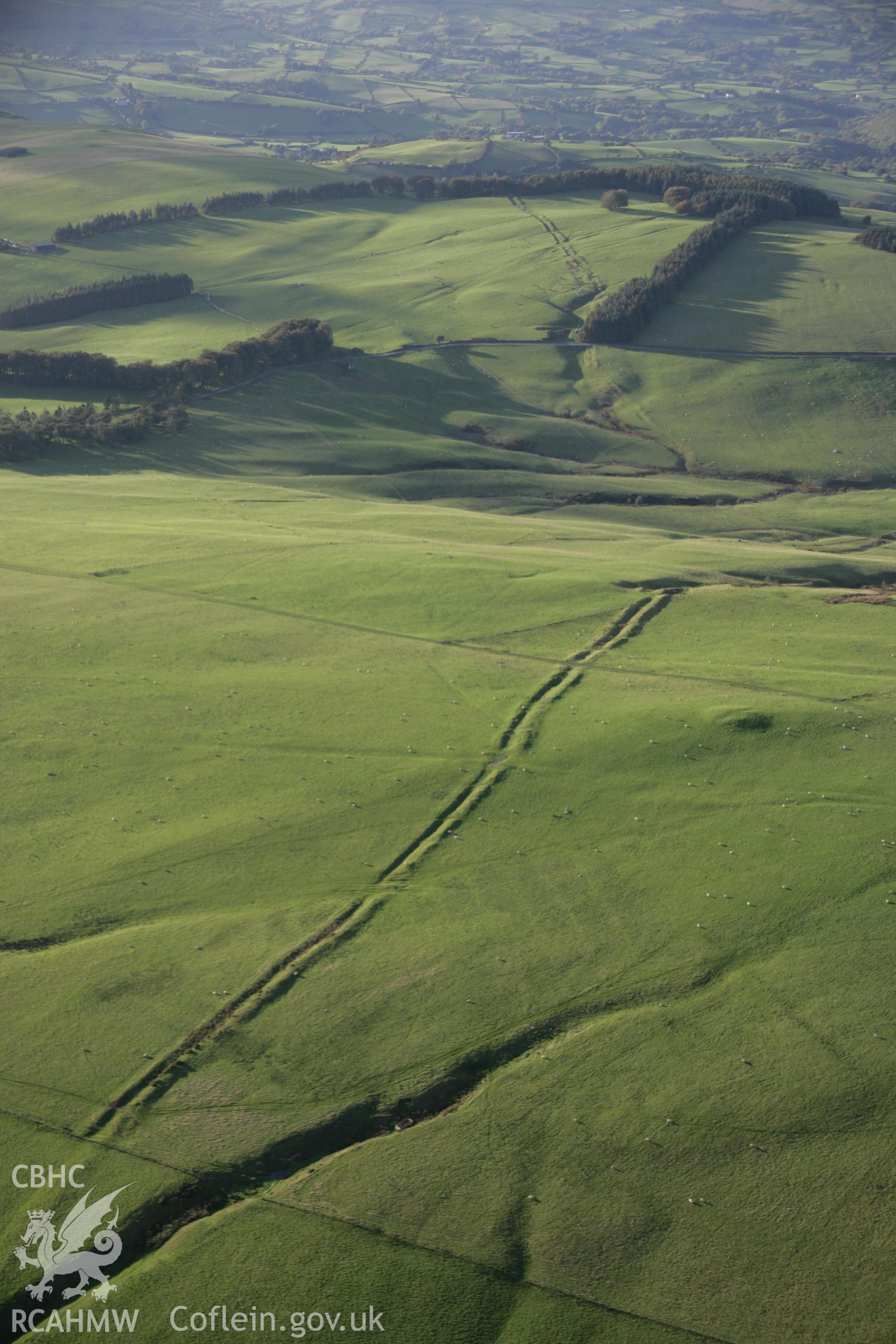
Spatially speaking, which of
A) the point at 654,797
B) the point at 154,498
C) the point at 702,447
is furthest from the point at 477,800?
the point at 702,447

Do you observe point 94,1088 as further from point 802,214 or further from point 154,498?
point 802,214

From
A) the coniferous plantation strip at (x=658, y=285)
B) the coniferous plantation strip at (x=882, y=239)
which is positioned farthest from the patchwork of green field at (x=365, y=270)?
the coniferous plantation strip at (x=882, y=239)

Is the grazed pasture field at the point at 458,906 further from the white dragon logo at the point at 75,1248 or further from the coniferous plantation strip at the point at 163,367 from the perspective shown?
the coniferous plantation strip at the point at 163,367

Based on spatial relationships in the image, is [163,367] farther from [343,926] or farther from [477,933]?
[477,933]

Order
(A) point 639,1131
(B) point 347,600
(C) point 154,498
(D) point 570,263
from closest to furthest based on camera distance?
(A) point 639,1131 < (B) point 347,600 < (C) point 154,498 < (D) point 570,263

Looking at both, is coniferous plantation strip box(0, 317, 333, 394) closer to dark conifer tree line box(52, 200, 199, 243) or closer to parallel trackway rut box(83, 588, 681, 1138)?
dark conifer tree line box(52, 200, 199, 243)
